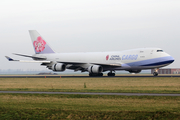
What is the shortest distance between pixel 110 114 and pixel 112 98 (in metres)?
6.01

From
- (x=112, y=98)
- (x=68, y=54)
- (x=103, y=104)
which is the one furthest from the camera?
(x=68, y=54)

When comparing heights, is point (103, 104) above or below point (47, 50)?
below

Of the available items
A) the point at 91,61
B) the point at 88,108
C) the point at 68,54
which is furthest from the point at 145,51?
the point at 88,108

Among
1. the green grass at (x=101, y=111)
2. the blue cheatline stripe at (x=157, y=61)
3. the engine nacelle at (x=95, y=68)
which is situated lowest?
the green grass at (x=101, y=111)

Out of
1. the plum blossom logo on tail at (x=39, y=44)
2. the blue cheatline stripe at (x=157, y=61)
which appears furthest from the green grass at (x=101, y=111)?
the plum blossom logo on tail at (x=39, y=44)

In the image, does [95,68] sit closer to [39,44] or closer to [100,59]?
[100,59]

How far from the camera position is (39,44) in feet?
228

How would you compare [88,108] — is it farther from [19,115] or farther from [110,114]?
[19,115]

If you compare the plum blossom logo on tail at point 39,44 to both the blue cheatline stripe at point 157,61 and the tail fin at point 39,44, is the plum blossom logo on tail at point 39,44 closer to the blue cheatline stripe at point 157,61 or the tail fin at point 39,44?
the tail fin at point 39,44

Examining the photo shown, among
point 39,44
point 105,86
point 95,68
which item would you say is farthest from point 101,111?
point 39,44

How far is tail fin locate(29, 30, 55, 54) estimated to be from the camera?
6906 centimetres

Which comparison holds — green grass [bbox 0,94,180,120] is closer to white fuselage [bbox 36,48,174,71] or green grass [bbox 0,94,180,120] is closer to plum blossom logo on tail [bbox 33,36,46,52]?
white fuselage [bbox 36,48,174,71]

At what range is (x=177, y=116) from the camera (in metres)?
13.9

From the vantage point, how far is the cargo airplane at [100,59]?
176 feet
